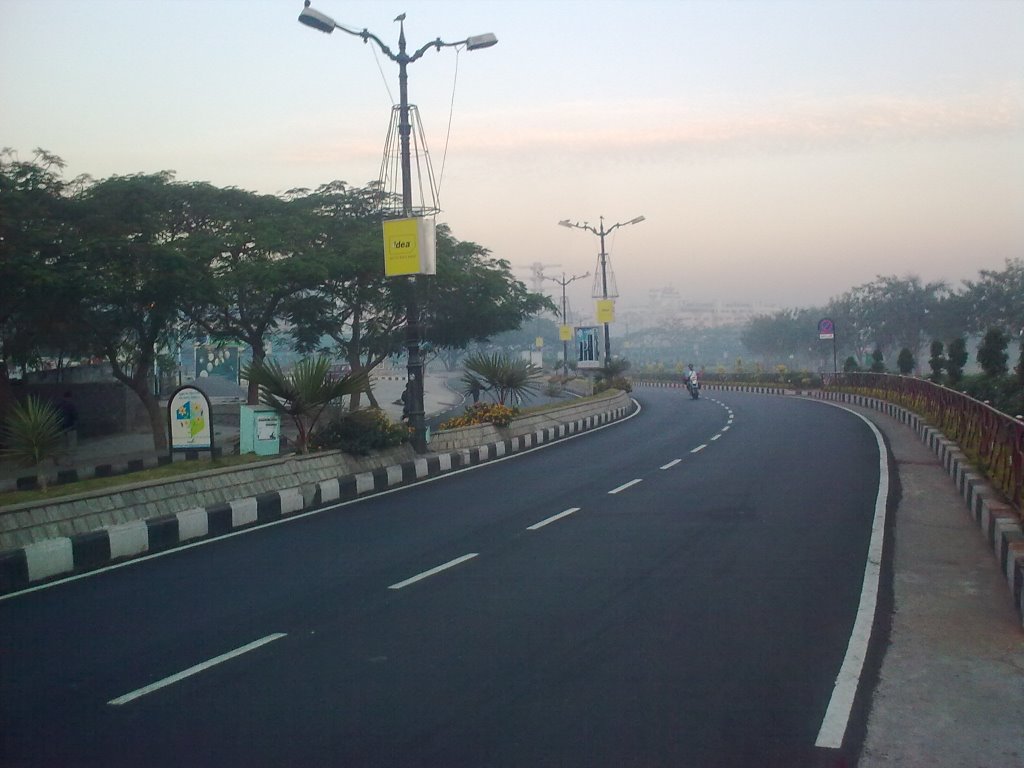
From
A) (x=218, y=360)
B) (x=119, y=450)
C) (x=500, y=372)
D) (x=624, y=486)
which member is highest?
(x=218, y=360)

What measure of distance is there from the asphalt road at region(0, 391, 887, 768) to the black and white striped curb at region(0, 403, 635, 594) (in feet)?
1.60

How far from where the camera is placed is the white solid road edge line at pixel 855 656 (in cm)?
545

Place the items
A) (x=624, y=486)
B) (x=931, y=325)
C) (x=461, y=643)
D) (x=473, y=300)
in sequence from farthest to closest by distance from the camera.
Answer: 1. (x=931, y=325)
2. (x=473, y=300)
3. (x=624, y=486)
4. (x=461, y=643)

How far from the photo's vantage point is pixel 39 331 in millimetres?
27797

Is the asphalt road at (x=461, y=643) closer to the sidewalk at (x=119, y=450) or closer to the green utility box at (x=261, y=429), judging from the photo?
the green utility box at (x=261, y=429)

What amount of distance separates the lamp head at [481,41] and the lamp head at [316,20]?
2731mm

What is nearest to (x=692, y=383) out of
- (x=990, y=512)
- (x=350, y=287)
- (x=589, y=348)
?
(x=589, y=348)

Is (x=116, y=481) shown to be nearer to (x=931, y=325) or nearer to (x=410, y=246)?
(x=410, y=246)

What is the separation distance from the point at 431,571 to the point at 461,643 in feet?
9.09

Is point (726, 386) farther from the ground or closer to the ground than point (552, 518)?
closer to the ground

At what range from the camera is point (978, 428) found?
15.6 metres

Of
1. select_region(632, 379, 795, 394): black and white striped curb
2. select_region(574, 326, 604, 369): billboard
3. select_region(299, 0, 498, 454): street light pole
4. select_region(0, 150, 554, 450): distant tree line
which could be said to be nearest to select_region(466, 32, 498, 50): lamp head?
select_region(299, 0, 498, 454): street light pole

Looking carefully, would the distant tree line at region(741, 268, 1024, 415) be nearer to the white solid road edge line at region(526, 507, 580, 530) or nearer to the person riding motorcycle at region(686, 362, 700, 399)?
the person riding motorcycle at region(686, 362, 700, 399)

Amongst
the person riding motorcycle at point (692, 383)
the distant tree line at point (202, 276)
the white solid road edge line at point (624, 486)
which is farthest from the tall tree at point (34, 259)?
the person riding motorcycle at point (692, 383)
